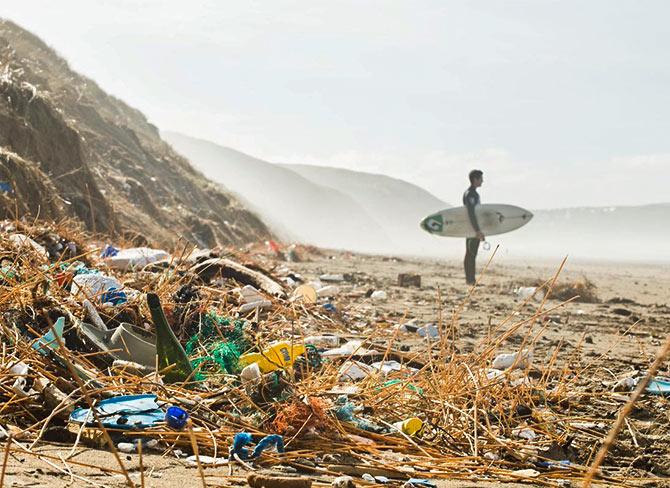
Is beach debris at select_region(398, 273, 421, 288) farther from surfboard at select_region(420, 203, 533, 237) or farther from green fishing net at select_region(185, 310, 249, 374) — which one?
green fishing net at select_region(185, 310, 249, 374)

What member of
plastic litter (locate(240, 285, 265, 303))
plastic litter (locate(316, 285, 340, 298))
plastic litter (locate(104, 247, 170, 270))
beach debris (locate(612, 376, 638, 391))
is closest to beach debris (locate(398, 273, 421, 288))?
plastic litter (locate(316, 285, 340, 298))

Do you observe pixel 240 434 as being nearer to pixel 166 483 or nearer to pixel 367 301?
pixel 166 483

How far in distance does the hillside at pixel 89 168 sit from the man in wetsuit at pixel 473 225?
5.13 meters

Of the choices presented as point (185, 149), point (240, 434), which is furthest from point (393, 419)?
point (185, 149)

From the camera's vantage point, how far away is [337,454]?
2.07 m

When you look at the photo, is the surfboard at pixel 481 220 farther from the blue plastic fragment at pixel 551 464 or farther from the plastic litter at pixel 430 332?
the blue plastic fragment at pixel 551 464

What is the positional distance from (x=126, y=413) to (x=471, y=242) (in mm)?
8308

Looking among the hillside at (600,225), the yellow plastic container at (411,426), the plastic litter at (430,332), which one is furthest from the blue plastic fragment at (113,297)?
the hillside at (600,225)

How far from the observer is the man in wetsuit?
9.84 m

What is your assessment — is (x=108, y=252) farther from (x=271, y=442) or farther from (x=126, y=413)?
(x=271, y=442)

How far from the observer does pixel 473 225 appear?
9.97 metres

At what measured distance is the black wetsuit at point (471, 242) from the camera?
9859mm

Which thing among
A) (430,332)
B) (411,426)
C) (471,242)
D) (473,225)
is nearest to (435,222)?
(473,225)

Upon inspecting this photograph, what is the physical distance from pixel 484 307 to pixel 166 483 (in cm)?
589
